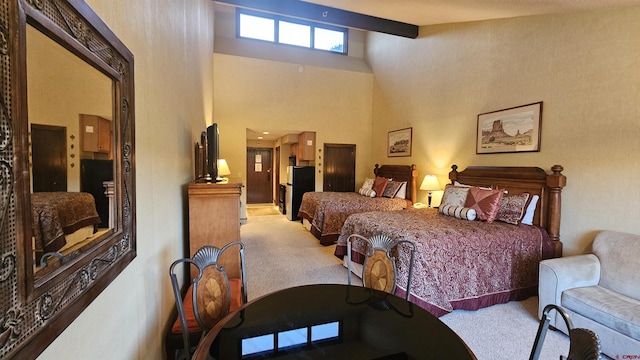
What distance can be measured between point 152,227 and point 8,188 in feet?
3.51

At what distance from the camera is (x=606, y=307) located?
2.02 metres

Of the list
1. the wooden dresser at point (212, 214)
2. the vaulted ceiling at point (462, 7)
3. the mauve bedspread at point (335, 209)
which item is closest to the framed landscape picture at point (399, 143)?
the mauve bedspread at point (335, 209)

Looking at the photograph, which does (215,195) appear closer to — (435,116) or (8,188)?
(8,188)

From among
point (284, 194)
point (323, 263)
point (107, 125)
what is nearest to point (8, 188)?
point (107, 125)

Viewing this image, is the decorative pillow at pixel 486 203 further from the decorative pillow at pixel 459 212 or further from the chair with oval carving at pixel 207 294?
the chair with oval carving at pixel 207 294

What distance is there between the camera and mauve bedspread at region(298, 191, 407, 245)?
496 centimetres

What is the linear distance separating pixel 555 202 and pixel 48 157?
4.11 metres

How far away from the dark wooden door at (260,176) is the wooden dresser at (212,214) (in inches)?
292

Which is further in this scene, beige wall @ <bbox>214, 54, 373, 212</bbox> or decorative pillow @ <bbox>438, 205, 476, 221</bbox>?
beige wall @ <bbox>214, 54, 373, 212</bbox>

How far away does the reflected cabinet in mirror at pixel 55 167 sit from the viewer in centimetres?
56

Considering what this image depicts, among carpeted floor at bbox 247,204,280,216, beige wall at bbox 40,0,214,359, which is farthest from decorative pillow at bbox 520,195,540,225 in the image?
carpeted floor at bbox 247,204,280,216

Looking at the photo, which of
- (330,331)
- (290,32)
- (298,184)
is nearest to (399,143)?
(298,184)

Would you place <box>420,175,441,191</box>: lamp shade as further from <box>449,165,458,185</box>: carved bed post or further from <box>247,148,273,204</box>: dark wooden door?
<box>247,148,273,204</box>: dark wooden door

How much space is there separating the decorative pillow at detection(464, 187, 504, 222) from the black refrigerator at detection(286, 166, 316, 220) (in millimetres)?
4158
